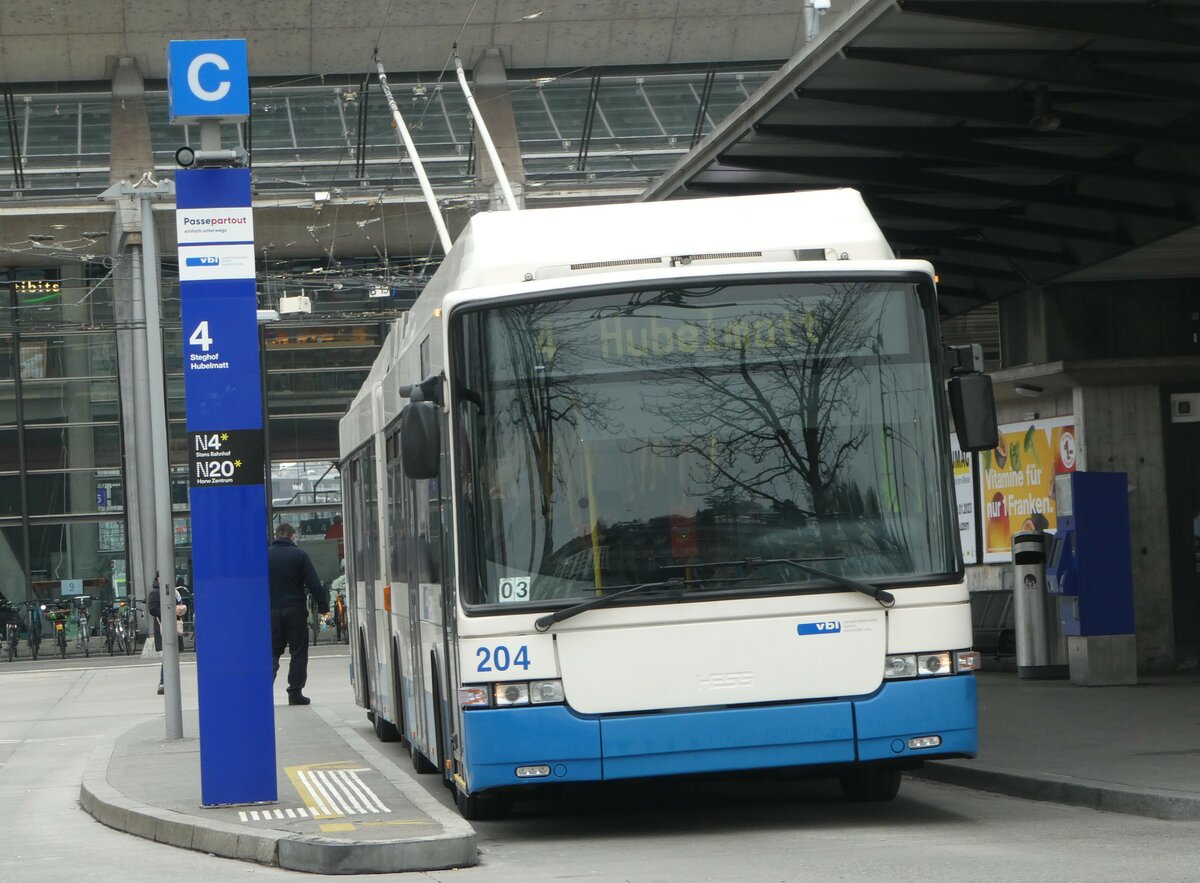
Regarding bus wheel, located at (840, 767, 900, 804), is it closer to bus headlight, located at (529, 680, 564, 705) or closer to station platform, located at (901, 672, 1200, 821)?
station platform, located at (901, 672, 1200, 821)

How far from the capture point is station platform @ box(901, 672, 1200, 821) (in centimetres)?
968

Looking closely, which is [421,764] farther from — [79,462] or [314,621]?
[79,462]

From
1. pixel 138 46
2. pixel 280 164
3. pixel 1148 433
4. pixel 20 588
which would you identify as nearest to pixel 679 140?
pixel 280 164

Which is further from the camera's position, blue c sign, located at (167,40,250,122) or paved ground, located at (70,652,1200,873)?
blue c sign, located at (167,40,250,122)

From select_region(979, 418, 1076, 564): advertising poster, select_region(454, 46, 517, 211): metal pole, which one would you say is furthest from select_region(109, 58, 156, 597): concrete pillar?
select_region(979, 418, 1076, 564): advertising poster

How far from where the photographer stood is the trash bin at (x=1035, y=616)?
17.1 meters

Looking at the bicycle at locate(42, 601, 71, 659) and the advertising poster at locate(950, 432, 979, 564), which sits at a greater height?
the advertising poster at locate(950, 432, 979, 564)

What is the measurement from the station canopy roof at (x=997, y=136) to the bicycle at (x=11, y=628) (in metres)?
23.0

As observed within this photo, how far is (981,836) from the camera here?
8695 mm

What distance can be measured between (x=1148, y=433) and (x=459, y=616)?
9.80m

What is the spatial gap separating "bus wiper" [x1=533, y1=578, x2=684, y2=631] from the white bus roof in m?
1.61

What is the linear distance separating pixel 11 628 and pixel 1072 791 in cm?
2892

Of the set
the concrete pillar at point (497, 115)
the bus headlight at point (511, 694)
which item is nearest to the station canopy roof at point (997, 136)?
the bus headlight at point (511, 694)

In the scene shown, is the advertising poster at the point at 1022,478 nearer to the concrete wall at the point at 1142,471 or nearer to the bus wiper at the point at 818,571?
the concrete wall at the point at 1142,471
